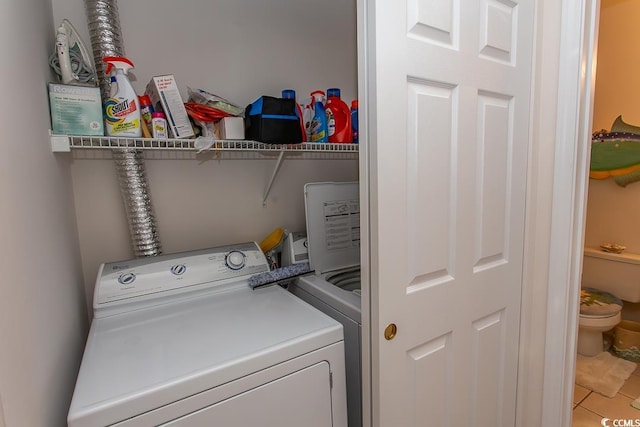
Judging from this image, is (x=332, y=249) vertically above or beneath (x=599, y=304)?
above

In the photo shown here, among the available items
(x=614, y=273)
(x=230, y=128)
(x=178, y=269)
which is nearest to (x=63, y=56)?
(x=230, y=128)

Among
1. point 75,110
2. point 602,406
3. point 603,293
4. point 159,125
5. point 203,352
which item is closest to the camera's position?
point 203,352

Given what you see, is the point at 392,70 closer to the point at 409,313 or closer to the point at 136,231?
the point at 409,313

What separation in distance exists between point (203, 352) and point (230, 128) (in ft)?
3.00

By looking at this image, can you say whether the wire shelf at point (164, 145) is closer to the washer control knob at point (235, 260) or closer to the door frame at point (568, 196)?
the washer control knob at point (235, 260)

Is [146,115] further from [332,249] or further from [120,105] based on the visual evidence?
[332,249]

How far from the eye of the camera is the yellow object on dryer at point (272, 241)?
6.10 ft

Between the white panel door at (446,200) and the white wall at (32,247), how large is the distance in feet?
2.80

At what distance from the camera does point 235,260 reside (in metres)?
1.57

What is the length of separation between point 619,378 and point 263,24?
3.35 meters

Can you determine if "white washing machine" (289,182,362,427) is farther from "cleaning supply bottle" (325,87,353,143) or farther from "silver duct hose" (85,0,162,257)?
"silver duct hose" (85,0,162,257)

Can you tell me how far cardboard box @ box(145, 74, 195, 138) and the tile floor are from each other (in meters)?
2.69

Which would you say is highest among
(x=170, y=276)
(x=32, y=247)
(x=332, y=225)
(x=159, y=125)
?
(x=159, y=125)

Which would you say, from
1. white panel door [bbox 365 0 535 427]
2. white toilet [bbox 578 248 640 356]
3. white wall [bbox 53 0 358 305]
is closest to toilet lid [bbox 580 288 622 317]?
white toilet [bbox 578 248 640 356]
